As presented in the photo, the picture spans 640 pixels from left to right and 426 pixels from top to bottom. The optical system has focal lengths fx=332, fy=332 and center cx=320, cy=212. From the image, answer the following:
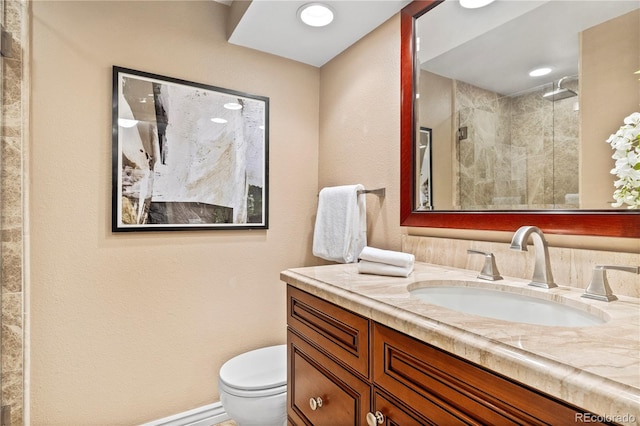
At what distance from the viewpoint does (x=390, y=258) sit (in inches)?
47.3

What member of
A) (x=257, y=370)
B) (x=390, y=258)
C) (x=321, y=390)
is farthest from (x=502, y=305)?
(x=257, y=370)

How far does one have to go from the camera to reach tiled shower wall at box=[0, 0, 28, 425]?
130 cm

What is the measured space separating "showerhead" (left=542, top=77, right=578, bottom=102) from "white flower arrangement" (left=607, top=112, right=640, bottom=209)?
0.16m

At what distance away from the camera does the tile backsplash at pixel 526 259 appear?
34.7 inches

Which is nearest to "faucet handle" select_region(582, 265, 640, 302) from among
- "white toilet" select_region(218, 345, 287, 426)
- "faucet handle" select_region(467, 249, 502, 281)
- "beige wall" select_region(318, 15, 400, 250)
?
"faucet handle" select_region(467, 249, 502, 281)

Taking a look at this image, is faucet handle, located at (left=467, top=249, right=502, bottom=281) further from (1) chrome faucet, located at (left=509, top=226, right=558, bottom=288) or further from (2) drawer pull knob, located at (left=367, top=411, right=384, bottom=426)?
(2) drawer pull knob, located at (left=367, top=411, right=384, bottom=426)

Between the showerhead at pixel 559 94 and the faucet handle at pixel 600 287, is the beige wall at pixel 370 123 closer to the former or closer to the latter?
the showerhead at pixel 559 94

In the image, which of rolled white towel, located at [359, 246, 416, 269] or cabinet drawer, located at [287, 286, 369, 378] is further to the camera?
rolled white towel, located at [359, 246, 416, 269]

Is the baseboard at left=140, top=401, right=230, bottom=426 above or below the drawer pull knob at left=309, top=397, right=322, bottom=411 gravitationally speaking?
below

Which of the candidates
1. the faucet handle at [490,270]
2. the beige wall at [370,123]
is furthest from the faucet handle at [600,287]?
the beige wall at [370,123]

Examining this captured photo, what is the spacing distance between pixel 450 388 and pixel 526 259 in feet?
2.11

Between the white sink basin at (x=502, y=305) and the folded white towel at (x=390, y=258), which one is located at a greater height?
the folded white towel at (x=390, y=258)

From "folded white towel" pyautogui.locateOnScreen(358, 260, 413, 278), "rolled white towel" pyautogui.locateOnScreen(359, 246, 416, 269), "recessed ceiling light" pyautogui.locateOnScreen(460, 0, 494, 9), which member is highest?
"recessed ceiling light" pyautogui.locateOnScreen(460, 0, 494, 9)

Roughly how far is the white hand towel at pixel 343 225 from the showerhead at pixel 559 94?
85cm
